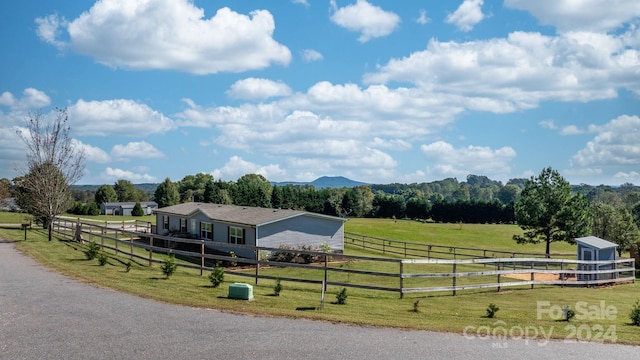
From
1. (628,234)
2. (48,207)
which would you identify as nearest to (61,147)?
(48,207)

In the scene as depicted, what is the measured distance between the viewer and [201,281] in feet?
56.4

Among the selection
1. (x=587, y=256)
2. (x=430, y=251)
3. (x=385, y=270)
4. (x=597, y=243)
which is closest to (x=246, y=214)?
(x=385, y=270)

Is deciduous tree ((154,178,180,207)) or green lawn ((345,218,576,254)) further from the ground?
deciduous tree ((154,178,180,207))

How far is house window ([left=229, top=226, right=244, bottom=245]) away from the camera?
3569cm

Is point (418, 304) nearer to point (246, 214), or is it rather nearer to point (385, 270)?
point (385, 270)

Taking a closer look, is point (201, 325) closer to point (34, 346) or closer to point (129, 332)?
point (129, 332)

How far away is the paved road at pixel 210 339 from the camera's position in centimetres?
905

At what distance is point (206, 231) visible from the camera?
3969 centimetres

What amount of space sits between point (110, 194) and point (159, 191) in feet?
39.1

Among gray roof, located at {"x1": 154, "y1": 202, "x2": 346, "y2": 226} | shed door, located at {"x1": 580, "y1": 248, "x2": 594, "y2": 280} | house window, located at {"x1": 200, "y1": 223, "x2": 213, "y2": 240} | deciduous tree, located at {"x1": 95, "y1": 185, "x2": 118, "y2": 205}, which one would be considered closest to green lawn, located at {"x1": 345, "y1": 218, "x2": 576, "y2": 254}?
gray roof, located at {"x1": 154, "y1": 202, "x2": 346, "y2": 226}

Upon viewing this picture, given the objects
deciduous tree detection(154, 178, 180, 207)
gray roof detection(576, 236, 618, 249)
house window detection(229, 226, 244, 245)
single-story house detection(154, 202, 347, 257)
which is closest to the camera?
gray roof detection(576, 236, 618, 249)

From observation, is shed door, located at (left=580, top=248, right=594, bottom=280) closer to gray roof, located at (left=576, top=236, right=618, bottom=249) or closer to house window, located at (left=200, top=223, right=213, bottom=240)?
gray roof, located at (left=576, top=236, right=618, bottom=249)

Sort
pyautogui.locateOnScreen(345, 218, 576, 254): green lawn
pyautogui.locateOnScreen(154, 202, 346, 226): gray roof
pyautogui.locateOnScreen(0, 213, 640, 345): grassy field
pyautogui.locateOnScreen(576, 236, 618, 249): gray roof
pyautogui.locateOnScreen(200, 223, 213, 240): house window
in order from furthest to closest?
pyautogui.locateOnScreen(345, 218, 576, 254): green lawn, pyautogui.locateOnScreen(200, 223, 213, 240): house window, pyautogui.locateOnScreen(154, 202, 346, 226): gray roof, pyautogui.locateOnScreen(576, 236, 618, 249): gray roof, pyautogui.locateOnScreen(0, 213, 640, 345): grassy field

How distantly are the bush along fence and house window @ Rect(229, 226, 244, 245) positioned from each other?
1059 millimetres
